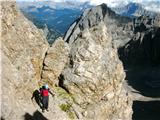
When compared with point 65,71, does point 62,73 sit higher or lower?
lower

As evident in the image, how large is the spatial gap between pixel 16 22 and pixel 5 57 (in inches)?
215

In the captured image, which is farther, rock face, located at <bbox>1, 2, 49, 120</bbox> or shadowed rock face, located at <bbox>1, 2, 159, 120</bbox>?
shadowed rock face, located at <bbox>1, 2, 159, 120</bbox>

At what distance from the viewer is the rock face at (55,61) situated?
152ft

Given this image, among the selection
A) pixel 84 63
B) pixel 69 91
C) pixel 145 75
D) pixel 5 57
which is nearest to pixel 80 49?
pixel 84 63

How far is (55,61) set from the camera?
4684 cm

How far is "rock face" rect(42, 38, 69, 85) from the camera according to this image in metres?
46.2

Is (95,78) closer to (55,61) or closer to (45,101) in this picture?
(55,61)

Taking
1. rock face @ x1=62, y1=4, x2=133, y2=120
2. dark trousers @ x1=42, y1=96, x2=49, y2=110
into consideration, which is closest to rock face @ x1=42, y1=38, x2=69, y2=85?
rock face @ x1=62, y1=4, x2=133, y2=120

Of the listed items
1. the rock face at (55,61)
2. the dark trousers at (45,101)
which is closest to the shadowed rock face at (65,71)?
the rock face at (55,61)

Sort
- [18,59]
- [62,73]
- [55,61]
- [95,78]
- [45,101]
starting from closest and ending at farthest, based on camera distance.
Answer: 1. [45,101]
2. [18,59]
3. [55,61]
4. [62,73]
5. [95,78]

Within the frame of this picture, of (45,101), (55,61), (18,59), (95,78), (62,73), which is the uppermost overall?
(18,59)

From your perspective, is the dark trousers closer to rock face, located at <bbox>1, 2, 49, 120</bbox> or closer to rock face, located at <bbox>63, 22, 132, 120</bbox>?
rock face, located at <bbox>1, 2, 49, 120</bbox>

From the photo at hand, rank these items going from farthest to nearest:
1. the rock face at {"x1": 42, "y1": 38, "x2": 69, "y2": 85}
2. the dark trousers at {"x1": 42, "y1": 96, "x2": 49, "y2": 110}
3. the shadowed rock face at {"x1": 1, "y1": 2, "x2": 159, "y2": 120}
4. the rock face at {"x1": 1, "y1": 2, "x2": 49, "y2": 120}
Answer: the rock face at {"x1": 42, "y1": 38, "x2": 69, "y2": 85}
the shadowed rock face at {"x1": 1, "y1": 2, "x2": 159, "y2": 120}
the dark trousers at {"x1": 42, "y1": 96, "x2": 49, "y2": 110}
the rock face at {"x1": 1, "y1": 2, "x2": 49, "y2": 120}

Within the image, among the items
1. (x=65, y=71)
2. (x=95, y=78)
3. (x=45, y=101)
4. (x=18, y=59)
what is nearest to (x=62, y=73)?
(x=65, y=71)
